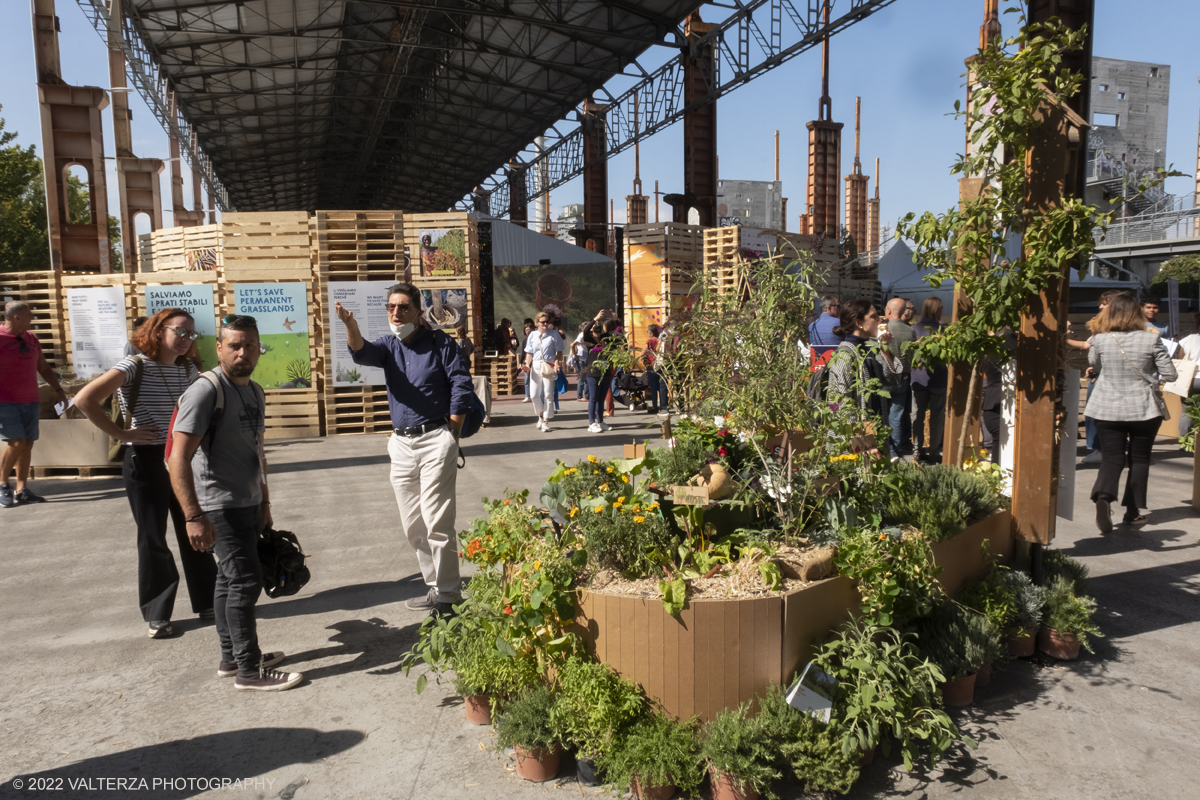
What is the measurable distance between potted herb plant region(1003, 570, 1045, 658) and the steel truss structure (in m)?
13.7

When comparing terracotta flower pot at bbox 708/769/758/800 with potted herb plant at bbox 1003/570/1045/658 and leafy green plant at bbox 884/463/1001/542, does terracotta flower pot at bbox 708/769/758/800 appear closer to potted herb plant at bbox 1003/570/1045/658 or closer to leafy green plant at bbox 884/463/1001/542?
leafy green plant at bbox 884/463/1001/542

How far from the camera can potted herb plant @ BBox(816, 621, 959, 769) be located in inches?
115

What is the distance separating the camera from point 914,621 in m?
3.61

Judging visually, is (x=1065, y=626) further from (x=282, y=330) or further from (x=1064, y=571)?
(x=282, y=330)

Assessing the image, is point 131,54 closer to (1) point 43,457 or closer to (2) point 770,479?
(1) point 43,457

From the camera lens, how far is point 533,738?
9.80ft

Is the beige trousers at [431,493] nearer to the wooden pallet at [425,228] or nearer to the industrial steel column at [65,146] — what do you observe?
the wooden pallet at [425,228]

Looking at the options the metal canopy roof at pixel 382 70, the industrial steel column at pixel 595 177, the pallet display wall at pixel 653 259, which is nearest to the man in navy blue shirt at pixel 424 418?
the metal canopy roof at pixel 382 70

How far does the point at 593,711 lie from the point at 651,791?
0.34 metres

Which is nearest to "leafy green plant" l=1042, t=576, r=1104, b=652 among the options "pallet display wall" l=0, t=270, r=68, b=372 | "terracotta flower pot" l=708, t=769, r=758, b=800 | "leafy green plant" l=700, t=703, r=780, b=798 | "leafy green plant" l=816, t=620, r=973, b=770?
"leafy green plant" l=816, t=620, r=973, b=770

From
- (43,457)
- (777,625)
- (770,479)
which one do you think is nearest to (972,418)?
(770,479)

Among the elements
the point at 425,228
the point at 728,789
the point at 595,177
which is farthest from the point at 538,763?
the point at 595,177

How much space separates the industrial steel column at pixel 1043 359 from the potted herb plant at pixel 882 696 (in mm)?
1422

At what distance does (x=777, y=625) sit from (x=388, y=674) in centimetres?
204
